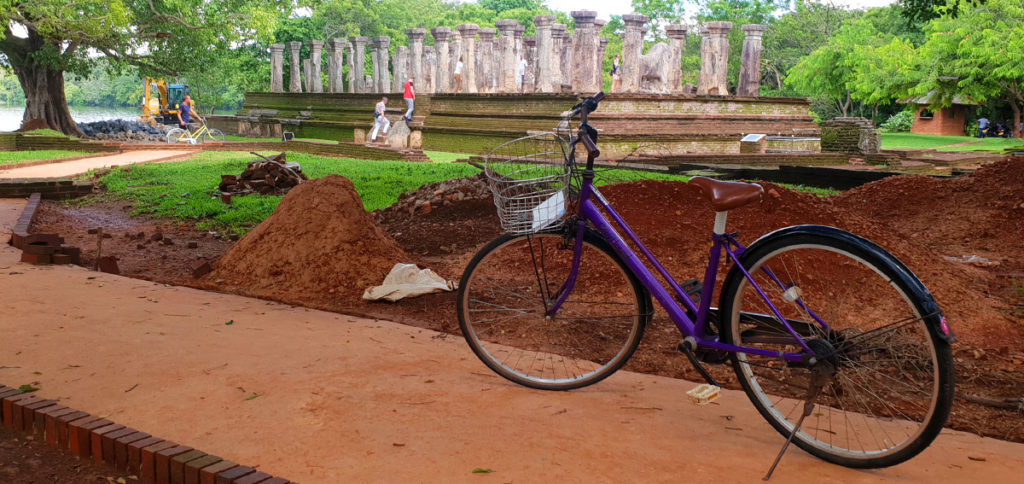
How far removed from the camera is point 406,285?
219 inches

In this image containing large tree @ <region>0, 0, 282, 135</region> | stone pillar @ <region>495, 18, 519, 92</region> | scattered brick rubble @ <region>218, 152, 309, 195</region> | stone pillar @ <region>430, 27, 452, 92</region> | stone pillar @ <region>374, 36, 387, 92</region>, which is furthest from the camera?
stone pillar @ <region>374, 36, 387, 92</region>

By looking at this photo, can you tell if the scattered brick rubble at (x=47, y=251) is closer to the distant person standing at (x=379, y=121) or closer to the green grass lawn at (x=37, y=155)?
the green grass lawn at (x=37, y=155)

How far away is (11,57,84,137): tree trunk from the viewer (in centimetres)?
2447

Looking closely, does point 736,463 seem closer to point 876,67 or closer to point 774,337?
point 774,337

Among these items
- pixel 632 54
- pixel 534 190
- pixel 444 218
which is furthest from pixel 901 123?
pixel 534 190

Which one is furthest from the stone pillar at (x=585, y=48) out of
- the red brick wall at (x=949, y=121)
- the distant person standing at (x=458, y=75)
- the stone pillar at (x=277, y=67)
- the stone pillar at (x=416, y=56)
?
the red brick wall at (x=949, y=121)

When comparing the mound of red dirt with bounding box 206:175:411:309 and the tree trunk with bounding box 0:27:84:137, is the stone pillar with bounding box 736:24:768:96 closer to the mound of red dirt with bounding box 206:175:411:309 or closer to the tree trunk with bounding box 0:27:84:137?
the tree trunk with bounding box 0:27:84:137

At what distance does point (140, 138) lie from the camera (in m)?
25.5

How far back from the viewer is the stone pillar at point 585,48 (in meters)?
22.0

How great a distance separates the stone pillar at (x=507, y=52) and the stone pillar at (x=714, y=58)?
5.34 meters

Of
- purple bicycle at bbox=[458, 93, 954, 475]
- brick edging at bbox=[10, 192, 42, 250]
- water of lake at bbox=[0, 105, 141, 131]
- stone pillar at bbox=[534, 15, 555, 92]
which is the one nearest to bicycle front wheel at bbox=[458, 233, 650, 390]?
purple bicycle at bbox=[458, 93, 954, 475]

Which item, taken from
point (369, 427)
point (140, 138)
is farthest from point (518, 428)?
Result: point (140, 138)

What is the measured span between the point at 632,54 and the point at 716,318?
1965cm

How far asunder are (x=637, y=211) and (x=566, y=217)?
11.1 feet
